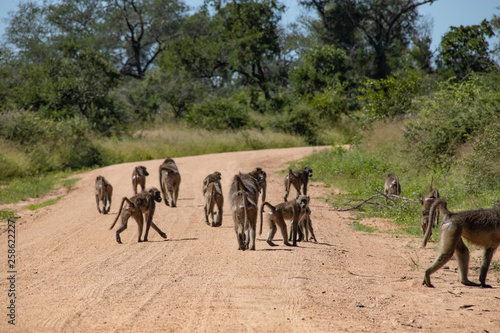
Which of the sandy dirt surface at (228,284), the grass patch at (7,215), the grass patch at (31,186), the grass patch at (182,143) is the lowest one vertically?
the sandy dirt surface at (228,284)

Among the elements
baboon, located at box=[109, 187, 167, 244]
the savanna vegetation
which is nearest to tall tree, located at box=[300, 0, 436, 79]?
the savanna vegetation

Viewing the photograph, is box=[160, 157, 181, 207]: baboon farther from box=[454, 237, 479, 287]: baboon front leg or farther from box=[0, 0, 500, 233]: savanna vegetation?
box=[454, 237, 479, 287]: baboon front leg

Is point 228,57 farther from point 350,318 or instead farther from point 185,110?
point 350,318

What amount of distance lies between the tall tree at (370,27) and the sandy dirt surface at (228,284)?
4305 centimetres

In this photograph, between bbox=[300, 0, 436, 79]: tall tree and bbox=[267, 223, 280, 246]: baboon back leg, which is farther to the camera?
bbox=[300, 0, 436, 79]: tall tree

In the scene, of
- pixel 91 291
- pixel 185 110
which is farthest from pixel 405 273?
pixel 185 110

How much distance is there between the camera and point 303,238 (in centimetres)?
1011

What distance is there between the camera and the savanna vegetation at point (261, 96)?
17.0m

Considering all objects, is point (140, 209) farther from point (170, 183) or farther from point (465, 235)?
point (465, 235)

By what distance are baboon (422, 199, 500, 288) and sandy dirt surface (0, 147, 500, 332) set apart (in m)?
0.26

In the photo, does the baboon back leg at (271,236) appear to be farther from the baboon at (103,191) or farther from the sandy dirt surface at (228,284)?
the baboon at (103,191)

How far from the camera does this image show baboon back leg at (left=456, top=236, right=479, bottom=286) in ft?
23.3

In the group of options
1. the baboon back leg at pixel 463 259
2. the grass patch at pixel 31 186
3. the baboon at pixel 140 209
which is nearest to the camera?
the baboon back leg at pixel 463 259

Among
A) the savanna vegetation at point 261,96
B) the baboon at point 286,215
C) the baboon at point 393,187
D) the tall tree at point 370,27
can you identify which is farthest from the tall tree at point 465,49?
the baboon at point 286,215
